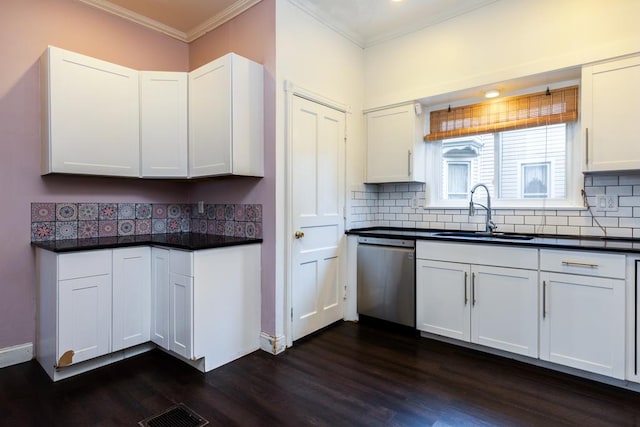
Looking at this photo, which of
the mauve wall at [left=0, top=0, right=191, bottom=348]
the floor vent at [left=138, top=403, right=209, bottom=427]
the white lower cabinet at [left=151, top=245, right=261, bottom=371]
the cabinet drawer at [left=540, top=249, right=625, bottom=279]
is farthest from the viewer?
the mauve wall at [left=0, top=0, right=191, bottom=348]

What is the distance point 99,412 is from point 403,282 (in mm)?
2333

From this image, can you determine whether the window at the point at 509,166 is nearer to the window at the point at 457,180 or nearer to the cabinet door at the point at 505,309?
the window at the point at 457,180

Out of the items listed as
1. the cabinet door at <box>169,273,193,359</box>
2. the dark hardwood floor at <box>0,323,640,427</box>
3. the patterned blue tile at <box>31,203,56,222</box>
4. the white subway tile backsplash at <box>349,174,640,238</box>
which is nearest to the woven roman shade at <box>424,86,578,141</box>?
the white subway tile backsplash at <box>349,174,640,238</box>

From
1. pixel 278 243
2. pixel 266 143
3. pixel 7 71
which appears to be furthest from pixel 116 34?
pixel 278 243

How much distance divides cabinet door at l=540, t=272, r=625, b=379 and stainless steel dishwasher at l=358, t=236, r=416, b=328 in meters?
0.99

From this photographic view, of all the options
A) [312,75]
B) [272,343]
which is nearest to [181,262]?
[272,343]

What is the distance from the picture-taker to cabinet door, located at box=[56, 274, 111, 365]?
7.38 ft

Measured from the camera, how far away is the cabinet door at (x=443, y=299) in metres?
2.70

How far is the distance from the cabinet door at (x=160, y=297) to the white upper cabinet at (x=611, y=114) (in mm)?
3215

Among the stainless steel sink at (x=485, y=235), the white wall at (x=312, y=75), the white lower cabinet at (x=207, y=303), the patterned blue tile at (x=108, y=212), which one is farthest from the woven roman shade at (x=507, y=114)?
the patterned blue tile at (x=108, y=212)

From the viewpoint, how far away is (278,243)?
8.91ft

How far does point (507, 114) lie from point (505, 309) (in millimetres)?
1738

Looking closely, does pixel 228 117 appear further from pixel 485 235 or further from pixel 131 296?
pixel 485 235

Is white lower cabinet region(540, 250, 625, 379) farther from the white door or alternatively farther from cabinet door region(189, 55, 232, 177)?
cabinet door region(189, 55, 232, 177)
